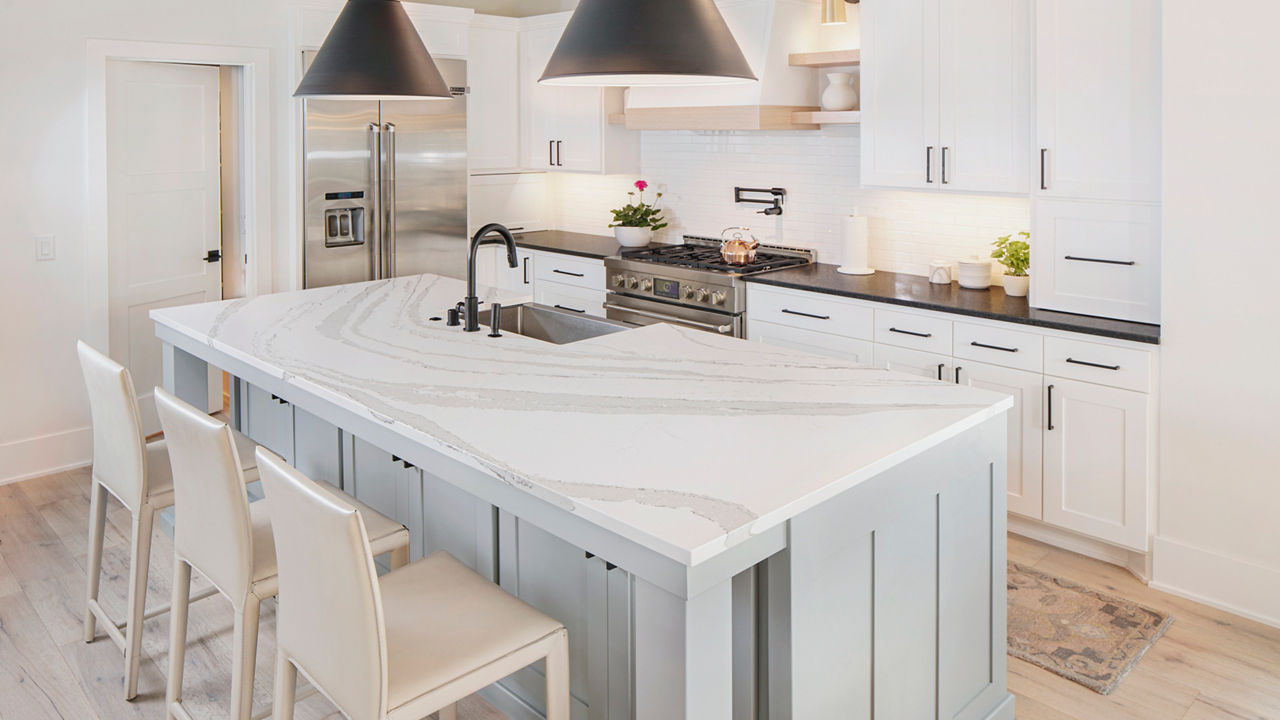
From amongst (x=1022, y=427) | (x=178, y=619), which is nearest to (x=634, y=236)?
(x=1022, y=427)

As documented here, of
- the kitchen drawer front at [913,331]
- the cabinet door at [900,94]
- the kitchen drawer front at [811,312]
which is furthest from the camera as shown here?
the kitchen drawer front at [811,312]

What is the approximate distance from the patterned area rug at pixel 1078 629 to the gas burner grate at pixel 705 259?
6.82 feet

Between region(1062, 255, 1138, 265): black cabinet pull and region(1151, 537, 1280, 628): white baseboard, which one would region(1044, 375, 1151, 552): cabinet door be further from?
region(1062, 255, 1138, 265): black cabinet pull

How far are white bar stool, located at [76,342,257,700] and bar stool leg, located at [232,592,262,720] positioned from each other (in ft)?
2.14

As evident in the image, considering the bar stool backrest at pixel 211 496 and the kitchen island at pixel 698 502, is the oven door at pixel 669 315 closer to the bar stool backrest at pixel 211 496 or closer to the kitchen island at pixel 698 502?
the kitchen island at pixel 698 502

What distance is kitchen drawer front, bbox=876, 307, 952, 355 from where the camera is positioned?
4.05 metres

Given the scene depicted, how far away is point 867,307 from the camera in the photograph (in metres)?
4.32

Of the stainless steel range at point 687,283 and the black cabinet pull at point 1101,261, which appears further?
the stainless steel range at point 687,283

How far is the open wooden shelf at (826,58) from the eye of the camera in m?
4.68

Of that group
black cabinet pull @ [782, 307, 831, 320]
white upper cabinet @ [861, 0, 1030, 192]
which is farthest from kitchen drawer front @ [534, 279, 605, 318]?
white upper cabinet @ [861, 0, 1030, 192]

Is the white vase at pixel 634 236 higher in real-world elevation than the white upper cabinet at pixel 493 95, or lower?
lower

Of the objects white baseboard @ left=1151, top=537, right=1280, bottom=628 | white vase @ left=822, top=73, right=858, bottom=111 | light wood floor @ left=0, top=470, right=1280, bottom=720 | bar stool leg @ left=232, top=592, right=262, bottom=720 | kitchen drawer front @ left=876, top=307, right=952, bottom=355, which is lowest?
light wood floor @ left=0, top=470, right=1280, bottom=720

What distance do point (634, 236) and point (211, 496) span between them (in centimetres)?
392

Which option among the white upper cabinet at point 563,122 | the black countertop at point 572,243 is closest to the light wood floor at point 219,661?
the black countertop at point 572,243
